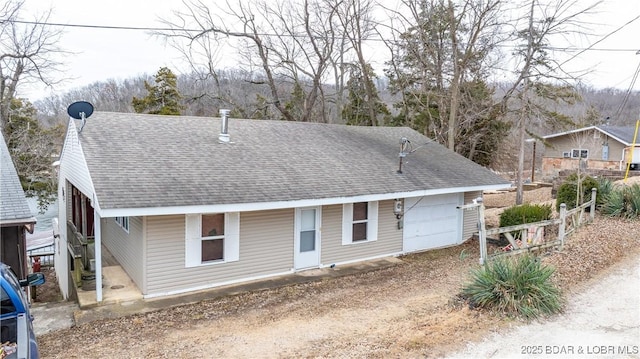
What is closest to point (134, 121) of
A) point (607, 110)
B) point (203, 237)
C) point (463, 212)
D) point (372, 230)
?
point (203, 237)

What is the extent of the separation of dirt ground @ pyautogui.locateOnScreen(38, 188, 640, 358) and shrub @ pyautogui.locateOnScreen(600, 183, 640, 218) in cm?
332

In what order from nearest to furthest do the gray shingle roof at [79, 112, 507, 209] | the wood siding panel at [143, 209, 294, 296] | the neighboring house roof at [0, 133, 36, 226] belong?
the neighboring house roof at [0, 133, 36, 226]
the wood siding panel at [143, 209, 294, 296]
the gray shingle roof at [79, 112, 507, 209]

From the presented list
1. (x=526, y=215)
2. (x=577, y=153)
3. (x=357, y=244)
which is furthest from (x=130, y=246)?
(x=577, y=153)

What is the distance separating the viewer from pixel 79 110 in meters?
10.2

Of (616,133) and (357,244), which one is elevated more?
(616,133)

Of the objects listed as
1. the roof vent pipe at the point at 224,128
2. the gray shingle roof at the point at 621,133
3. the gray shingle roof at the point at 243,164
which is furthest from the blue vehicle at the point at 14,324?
the gray shingle roof at the point at 621,133

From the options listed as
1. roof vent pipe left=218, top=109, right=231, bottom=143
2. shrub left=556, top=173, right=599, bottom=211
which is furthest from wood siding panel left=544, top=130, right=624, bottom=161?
roof vent pipe left=218, top=109, right=231, bottom=143

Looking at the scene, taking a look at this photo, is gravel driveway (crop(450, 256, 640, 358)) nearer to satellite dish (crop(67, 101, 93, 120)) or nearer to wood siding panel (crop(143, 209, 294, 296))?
wood siding panel (crop(143, 209, 294, 296))

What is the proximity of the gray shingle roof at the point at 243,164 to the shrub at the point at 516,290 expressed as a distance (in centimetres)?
437

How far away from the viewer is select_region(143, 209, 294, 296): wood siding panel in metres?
9.02

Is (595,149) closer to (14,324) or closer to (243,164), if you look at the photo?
(243,164)

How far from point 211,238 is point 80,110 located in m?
4.34

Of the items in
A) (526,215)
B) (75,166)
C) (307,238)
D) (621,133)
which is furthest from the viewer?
(621,133)

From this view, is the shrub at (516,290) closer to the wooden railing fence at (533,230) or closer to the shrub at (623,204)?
the wooden railing fence at (533,230)
